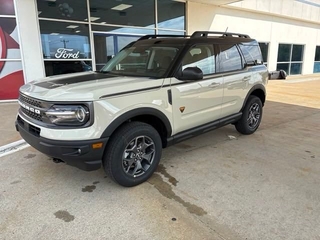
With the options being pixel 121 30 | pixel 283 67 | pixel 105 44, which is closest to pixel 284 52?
pixel 283 67

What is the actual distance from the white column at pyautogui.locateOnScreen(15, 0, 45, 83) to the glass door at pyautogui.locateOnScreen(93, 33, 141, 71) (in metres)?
1.91

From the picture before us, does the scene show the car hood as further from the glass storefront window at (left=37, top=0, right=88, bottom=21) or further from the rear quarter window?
the glass storefront window at (left=37, top=0, right=88, bottom=21)

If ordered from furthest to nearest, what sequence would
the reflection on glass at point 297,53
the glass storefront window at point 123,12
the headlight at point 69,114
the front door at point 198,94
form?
the reflection on glass at point 297,53 → the glass storefront window at point 123,12 → the front door at point 198,94 → the headlight at point 69,114

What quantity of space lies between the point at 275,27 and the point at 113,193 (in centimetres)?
1637

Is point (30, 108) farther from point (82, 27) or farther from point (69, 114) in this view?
point (82, 27)

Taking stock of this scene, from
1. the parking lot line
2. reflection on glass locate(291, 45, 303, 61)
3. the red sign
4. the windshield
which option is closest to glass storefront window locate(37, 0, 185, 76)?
the red sign

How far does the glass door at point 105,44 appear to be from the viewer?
8839mm

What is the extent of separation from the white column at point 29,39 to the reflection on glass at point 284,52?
1475 centimetres

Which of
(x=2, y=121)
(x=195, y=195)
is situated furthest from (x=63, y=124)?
(x=2, y=121)

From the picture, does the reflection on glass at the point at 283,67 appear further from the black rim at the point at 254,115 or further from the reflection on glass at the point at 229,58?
the reflection on glass at the point at 229,58

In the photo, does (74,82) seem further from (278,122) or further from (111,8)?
(111,8)

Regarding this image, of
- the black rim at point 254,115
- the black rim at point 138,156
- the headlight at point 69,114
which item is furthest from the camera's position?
the black rim at point 254,115

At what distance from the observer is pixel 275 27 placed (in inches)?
612

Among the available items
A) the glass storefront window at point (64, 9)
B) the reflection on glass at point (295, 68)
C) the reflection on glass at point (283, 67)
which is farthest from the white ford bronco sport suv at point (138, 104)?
the reflection on glass at point (295, 68)
